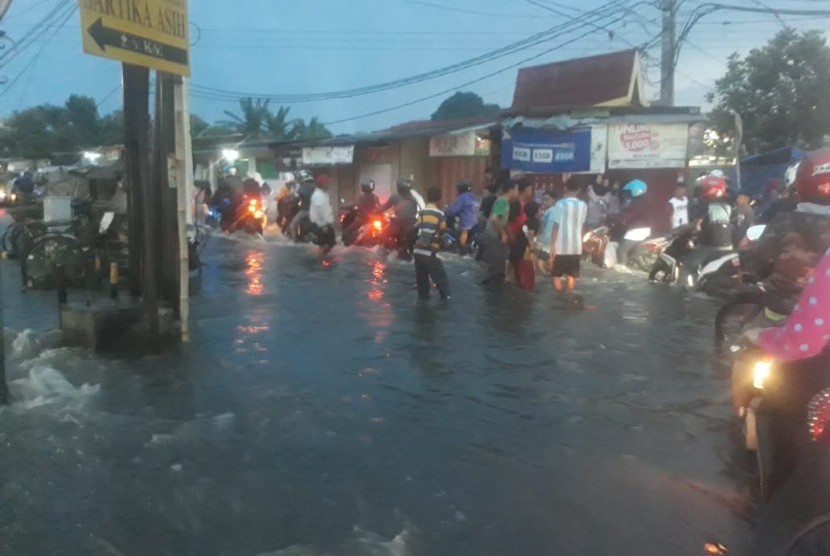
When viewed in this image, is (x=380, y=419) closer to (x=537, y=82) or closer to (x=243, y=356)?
(x=243, y=356)

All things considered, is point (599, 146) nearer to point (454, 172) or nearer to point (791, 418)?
point (454, 172)

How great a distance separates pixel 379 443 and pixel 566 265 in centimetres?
668

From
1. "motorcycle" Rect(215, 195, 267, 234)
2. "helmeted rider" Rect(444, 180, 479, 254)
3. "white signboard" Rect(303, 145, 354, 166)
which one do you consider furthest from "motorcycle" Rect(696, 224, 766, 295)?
"motorcycle" Rect(215, 195, 267, 234)

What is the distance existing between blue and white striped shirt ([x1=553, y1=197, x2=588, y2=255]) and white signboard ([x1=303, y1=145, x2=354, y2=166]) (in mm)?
12801

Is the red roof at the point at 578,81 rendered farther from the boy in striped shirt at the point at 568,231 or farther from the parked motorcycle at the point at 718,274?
the boy in striped shirt at the point at 568,231

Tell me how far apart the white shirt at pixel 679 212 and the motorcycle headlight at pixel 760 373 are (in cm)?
1125

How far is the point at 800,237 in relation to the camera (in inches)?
153

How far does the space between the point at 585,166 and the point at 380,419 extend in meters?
12.7

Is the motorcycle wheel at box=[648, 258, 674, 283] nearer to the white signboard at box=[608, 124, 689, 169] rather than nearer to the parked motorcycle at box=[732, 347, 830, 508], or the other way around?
the white signboard at box=[608, 124, 689, 169]

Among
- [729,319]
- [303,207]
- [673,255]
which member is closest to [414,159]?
[303,207]

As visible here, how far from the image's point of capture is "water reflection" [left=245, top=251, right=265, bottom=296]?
41.5ft

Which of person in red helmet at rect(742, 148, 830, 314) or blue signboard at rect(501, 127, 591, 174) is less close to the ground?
blue signboard at rect(501, 127, 591, 174)

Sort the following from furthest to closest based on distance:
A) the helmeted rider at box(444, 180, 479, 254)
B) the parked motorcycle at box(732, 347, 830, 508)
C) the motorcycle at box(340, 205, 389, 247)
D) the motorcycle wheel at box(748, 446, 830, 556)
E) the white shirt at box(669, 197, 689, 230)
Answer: the motorcycle at box(340, 205, 389, 247) → the helmeted rider at box(444, 180, 479, 254) → the white shirt at box(669, 197, 689, 230) → the parked motorcycle at box(732, 347, 830, 508) → the motorcycle wheel at box(748, 446, 830, 556)

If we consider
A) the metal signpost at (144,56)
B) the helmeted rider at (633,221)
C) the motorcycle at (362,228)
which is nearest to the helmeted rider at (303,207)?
the motorcycle at (362,228)
